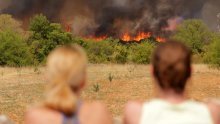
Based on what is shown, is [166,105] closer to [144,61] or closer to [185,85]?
[185,85]

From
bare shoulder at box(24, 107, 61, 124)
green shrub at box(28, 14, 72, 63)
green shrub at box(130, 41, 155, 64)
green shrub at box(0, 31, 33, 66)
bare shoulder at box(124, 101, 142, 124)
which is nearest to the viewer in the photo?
bare shoulder at box(24, 107, 61, 124)

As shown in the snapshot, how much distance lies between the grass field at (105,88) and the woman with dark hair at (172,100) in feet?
32.4

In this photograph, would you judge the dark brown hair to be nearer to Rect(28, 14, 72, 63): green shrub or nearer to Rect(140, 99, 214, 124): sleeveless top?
Rect(140, 99, 214, 124): sleeveless top

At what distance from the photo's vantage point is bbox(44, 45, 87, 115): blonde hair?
2770mm

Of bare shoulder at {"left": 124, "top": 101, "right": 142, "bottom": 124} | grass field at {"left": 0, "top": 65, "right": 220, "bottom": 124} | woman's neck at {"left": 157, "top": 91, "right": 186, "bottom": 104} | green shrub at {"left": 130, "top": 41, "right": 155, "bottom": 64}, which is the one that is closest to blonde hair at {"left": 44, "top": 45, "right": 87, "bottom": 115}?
bare shoulder at {"left": 124, "top": 101, "right": 142, "bottom": 124}

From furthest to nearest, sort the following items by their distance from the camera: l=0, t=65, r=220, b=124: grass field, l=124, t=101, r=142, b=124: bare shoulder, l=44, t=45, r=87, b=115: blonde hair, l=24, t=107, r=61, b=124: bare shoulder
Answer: l=0, t=65, r=220, b=124: grass field → l=124, t=101, r=142, b=124: bare shoulder → l=24, t=107, r=61, b=124: bare shoulder → l=44, t=45, r=87, b=115: blonde hair

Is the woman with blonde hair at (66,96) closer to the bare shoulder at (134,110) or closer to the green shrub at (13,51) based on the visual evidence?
the bare shoulder at (134,110)

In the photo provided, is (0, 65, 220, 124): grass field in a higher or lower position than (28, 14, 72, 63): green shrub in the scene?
lower

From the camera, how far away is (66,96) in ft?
9.08

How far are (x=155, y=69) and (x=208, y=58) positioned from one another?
24906 millimetres

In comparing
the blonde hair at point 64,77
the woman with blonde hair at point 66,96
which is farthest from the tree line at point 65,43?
the blonde hair at point 64,77

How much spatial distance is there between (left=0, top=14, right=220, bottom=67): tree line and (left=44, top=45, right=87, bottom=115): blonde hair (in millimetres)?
23177

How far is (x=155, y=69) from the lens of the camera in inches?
118

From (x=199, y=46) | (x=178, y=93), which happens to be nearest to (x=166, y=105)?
(x=178, y=93)
